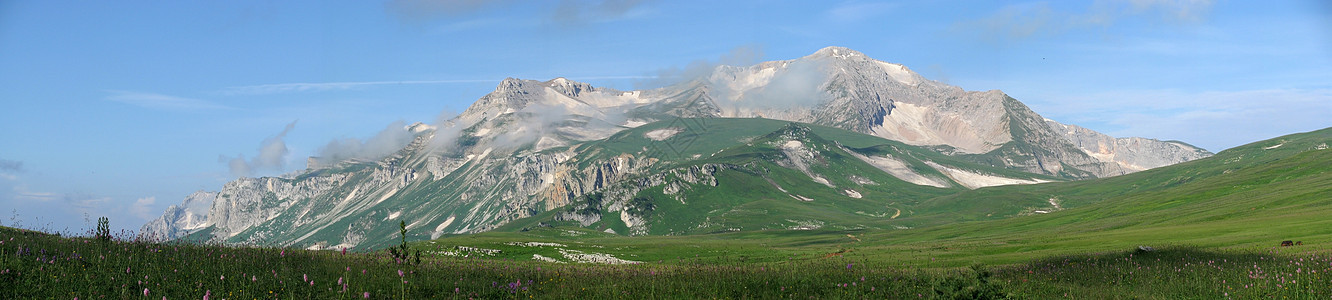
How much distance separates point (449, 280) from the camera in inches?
765

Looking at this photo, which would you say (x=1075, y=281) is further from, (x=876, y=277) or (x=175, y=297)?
(x=175, y=297)

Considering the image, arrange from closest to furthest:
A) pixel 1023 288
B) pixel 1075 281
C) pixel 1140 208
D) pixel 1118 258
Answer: pixel 1023 288, pixel 1075 281, pixel 1118 258, pixel 1140 208

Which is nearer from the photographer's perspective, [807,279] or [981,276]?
[981,276]

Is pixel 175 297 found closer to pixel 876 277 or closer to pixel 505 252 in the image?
pixel 876 277

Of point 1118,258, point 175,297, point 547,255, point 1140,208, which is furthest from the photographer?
point 1140,208

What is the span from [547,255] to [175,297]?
77518 millimetres

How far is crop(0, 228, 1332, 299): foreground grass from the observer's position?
54.3ft

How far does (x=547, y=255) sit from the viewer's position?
92.9 m

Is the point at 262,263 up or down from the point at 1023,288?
up

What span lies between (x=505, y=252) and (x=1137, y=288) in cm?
7832

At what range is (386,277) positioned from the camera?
61.4ft

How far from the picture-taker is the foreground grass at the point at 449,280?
1656 cm

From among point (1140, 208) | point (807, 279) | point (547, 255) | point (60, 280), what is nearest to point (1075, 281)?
point (807, 279)

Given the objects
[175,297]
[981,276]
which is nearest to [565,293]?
[175,297]
